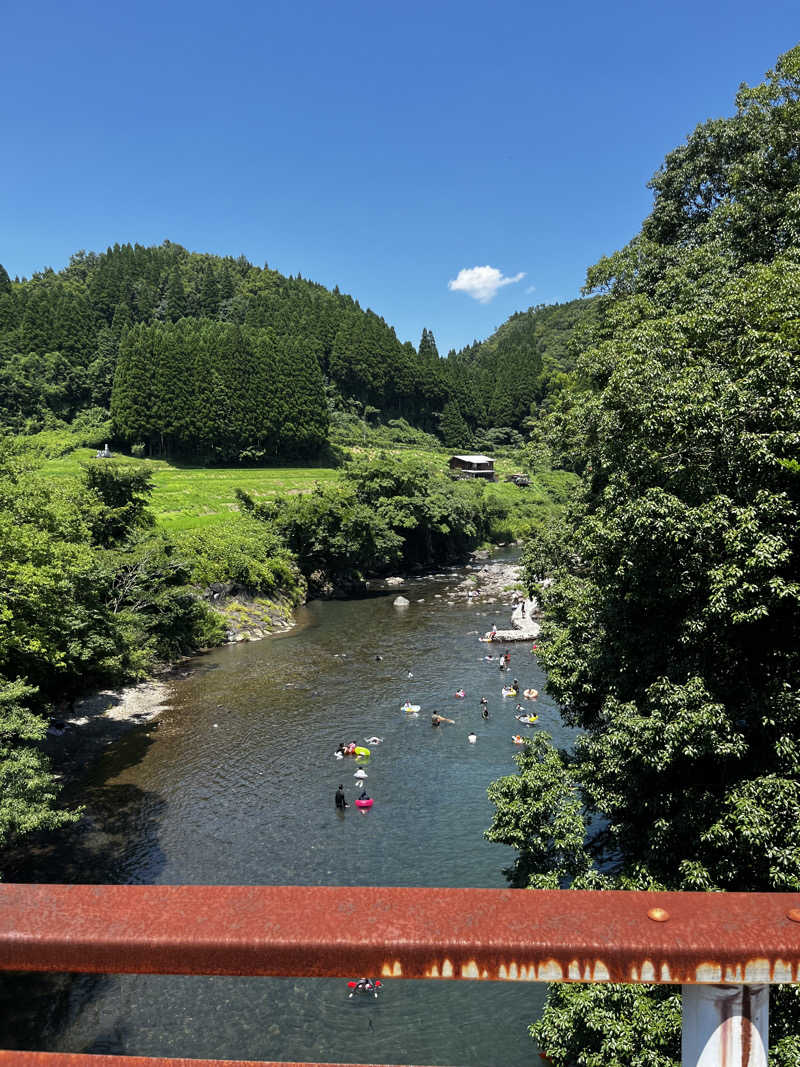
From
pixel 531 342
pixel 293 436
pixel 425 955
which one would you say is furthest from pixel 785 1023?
pixel 531 342

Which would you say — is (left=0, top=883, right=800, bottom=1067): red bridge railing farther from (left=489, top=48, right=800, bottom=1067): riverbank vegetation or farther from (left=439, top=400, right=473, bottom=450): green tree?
(left=439, top=400, right=473, bottom=450): green tree

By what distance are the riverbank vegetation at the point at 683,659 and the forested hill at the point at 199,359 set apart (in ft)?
235

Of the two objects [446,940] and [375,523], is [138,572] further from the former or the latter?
[446,940]

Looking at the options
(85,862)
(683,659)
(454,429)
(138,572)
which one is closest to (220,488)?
(138,572)

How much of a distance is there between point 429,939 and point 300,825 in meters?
21.2

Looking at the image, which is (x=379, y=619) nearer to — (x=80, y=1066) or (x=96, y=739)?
(x=96, y=739)

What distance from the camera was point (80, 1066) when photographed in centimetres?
171

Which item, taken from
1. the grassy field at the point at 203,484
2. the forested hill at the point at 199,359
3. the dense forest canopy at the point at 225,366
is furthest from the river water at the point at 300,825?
the forested hill at the point at 199,359

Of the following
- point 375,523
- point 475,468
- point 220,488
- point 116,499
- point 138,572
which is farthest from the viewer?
point 475,468

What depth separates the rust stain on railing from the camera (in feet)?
5.31

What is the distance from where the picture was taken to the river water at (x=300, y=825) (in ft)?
45.6

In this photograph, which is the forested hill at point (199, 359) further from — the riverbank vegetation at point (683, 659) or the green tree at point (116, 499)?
the riverbank vegetation at point (683, 659)

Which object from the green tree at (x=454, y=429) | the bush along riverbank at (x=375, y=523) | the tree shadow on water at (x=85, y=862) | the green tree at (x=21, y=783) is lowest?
the tree shadow on water at (x=85, y=862)

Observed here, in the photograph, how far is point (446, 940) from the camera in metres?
1.64
